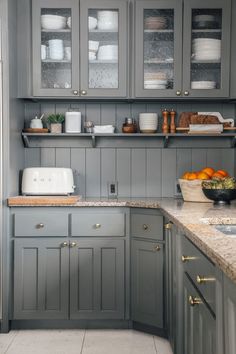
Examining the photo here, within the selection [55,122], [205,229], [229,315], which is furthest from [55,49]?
[229,315]

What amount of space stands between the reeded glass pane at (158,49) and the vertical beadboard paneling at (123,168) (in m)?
0.55

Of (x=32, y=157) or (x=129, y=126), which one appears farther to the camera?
(x=32, y=157)

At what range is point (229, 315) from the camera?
1.22 metres

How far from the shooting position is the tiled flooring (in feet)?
9.23

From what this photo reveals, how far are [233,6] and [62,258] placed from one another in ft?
6.62

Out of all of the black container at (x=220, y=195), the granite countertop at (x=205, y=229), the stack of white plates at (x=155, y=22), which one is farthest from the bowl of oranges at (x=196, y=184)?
the stack of white plates at (x=155, y=22)

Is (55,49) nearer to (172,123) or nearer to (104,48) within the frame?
(104,48)

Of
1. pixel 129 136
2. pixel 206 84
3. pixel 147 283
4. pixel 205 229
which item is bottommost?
pixel 147 283

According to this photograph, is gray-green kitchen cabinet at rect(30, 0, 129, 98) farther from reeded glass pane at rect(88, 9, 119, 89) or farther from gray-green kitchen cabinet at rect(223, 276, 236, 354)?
gray-green kitchen cabinet at rect(223, 276, 236, 354)

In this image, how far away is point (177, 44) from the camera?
3.40 meters

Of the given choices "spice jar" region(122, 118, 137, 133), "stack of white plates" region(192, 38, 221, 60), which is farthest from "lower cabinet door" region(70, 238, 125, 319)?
"stack of white plates" region(192, 38, 221, 60)

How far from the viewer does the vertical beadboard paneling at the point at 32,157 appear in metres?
3.69

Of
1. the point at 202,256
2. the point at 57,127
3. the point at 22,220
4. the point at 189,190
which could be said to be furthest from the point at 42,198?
the point at 202,256

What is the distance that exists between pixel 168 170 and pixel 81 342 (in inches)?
55.2
